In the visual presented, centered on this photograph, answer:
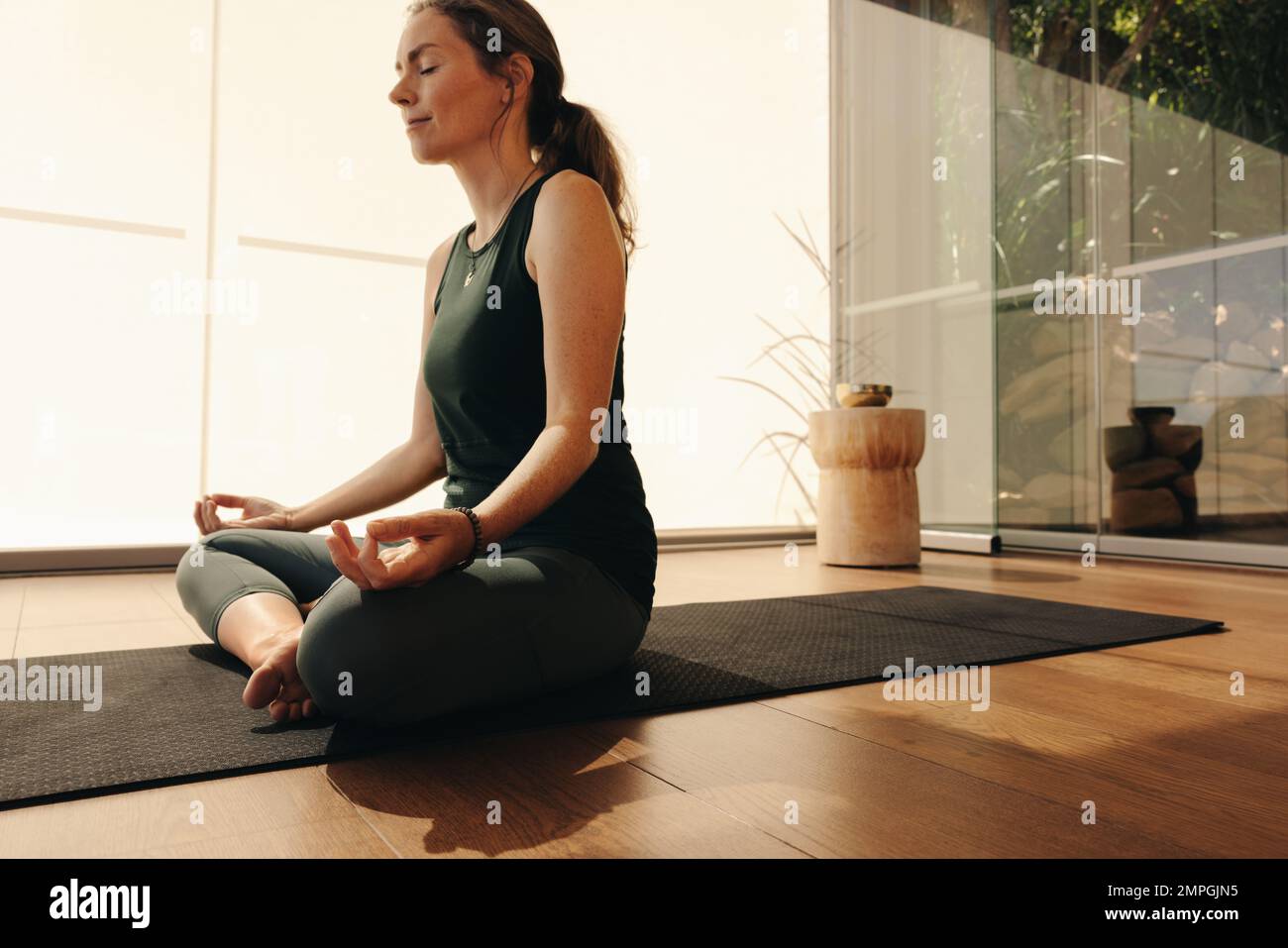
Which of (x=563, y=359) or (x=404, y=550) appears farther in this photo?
(x=563, y=359)

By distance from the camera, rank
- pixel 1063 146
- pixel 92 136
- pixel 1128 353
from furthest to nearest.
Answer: pixel 1063 146 → pixel 1128 353 → pixel 92 136

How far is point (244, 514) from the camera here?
163 centimetres

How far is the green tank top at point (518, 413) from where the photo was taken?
4.24 ft

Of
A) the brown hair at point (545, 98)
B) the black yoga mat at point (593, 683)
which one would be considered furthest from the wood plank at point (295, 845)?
the brown hair at point (545, 98)

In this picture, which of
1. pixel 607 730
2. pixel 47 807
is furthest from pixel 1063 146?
pixel 47 807

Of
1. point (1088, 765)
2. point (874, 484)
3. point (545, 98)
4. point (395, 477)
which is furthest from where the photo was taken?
point (874, 484)

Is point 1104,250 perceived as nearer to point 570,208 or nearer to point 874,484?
point 874,484

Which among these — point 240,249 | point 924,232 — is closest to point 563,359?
point 240,249

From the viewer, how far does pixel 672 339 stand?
4.01 meters

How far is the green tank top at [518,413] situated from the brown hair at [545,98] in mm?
88

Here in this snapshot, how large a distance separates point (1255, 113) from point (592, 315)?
112 inches

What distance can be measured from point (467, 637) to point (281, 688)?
28 centimetres

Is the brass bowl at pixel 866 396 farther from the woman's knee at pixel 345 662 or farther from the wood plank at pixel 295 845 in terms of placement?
the wood plank at pixel 295 845

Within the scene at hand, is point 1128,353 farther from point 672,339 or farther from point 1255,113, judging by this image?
point 672,339
